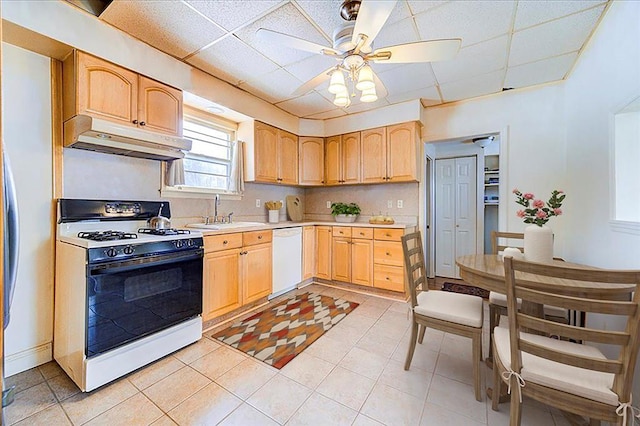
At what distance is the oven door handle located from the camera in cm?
171

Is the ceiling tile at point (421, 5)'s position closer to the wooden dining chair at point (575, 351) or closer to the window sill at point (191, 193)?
the wooden dining chair at point (575, 351)

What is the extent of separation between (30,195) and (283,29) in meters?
2.22

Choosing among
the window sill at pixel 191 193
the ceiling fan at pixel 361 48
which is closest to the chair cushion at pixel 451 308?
the ceiling fan at pixel 361 48

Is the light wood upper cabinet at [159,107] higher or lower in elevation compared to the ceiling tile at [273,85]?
lower

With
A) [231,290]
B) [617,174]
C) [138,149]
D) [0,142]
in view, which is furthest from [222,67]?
[617,174]

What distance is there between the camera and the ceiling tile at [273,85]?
2.86 metres

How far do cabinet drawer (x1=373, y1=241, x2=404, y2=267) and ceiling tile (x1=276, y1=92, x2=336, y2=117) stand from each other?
1959mm

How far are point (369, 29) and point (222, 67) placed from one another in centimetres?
176

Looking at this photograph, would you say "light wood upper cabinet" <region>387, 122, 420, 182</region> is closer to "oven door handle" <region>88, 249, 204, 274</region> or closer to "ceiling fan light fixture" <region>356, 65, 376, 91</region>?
"ceiling fan light fixture" <region>356, 65, 376, 91</region>

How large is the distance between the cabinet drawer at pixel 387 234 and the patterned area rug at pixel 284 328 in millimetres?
878

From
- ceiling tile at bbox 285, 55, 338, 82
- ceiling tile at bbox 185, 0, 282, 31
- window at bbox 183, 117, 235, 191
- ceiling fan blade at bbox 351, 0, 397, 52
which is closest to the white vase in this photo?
Answer: ceiling fan blade at bbox 351, 0, 397, 52

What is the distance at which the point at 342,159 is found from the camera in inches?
161

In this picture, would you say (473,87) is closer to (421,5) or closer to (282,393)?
(421,5)

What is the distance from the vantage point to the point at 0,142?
67 centimetres
